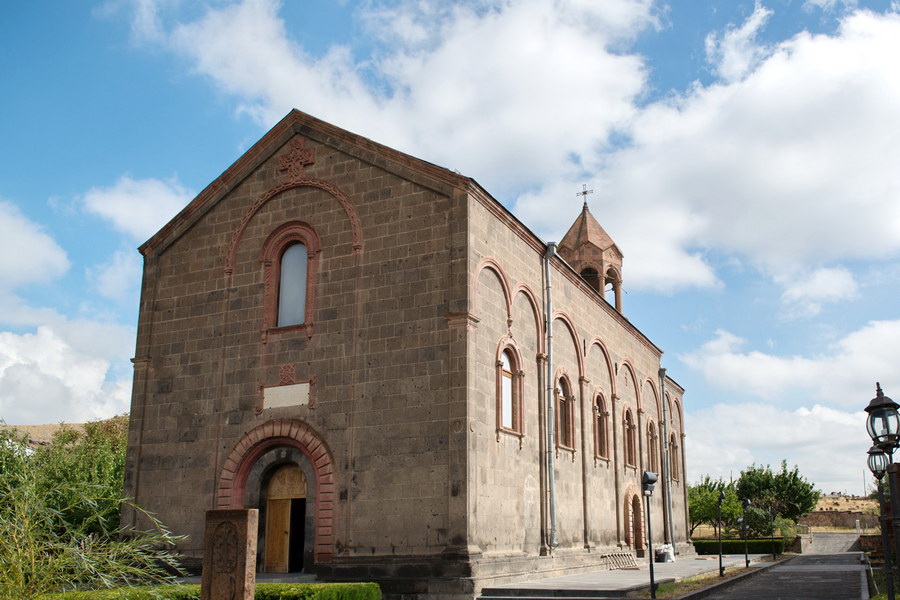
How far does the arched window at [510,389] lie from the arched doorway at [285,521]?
16.1 feet

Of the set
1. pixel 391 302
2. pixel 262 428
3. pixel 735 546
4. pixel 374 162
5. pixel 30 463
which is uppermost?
pixel 374 162

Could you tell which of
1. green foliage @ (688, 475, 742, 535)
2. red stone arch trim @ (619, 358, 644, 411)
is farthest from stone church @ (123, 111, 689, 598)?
green foliage @ (688, 475, 742, 535)

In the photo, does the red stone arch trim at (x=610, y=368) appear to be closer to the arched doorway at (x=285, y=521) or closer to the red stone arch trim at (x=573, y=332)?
the red stone arch trim at (x=573, y=332)

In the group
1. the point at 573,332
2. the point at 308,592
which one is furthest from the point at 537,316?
the point at 308,592

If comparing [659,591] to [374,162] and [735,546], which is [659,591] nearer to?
[374,162]

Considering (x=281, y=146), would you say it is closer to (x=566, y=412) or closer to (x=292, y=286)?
(x=292, y=286)

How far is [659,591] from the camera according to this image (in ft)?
57.9

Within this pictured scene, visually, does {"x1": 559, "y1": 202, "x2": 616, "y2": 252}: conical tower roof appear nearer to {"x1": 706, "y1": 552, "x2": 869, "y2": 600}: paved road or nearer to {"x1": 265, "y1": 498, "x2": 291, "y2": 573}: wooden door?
{"x1": 706, "y1": 552, "x2": 869, "y2": 600}: paved road

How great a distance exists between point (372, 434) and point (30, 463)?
394 inches

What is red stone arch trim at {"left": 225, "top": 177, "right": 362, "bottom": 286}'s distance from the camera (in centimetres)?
1964

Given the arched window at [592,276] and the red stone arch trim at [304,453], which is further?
the arched window at [592,276]

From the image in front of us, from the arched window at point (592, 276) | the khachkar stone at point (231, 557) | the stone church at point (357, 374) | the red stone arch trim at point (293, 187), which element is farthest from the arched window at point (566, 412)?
the khachkar stone at point (231, 557)

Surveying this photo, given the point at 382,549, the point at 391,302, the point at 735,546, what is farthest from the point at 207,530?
the point at 735,546

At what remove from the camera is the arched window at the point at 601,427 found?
27125 mm
